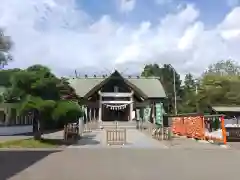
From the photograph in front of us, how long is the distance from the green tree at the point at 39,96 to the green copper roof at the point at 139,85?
3192 centimetres

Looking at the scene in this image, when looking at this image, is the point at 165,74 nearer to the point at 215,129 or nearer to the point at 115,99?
the point at 115,99

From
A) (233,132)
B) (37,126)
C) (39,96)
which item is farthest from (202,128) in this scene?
(39,96)

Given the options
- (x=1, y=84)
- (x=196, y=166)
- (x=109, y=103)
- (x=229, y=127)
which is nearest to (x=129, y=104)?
(x=109, y=103)

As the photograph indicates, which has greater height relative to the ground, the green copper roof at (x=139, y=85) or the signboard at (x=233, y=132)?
the green copper roof at (x=139, y=85)

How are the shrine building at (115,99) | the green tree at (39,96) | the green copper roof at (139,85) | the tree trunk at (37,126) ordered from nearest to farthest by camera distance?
1. the green tree at (39,96)
2. the tree trunk at (37,126)
3. the shrine building at (115,99)
4. the green copper roof at (139,85)

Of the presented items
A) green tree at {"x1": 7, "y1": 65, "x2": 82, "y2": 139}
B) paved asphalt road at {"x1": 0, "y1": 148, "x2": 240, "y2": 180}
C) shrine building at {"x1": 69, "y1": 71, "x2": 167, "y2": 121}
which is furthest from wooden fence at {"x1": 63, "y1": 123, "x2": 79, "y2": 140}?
shrine building at {"x1": 69, "y1": 71, "x2": 167, "y2": 121}

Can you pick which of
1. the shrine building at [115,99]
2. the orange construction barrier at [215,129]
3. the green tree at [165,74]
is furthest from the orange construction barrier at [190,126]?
the green tree at [165,74]

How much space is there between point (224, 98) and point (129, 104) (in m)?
13.6

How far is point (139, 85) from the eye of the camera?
6081 centimetres

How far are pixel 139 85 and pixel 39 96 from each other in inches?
1523

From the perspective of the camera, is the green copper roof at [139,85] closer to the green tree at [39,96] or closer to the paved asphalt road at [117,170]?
the green tree at [39,96]

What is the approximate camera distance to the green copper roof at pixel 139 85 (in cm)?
5762

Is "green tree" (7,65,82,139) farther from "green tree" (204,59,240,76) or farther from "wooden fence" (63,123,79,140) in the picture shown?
"green tree" (204,59,240,76)

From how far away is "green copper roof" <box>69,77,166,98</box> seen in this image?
57625mm
